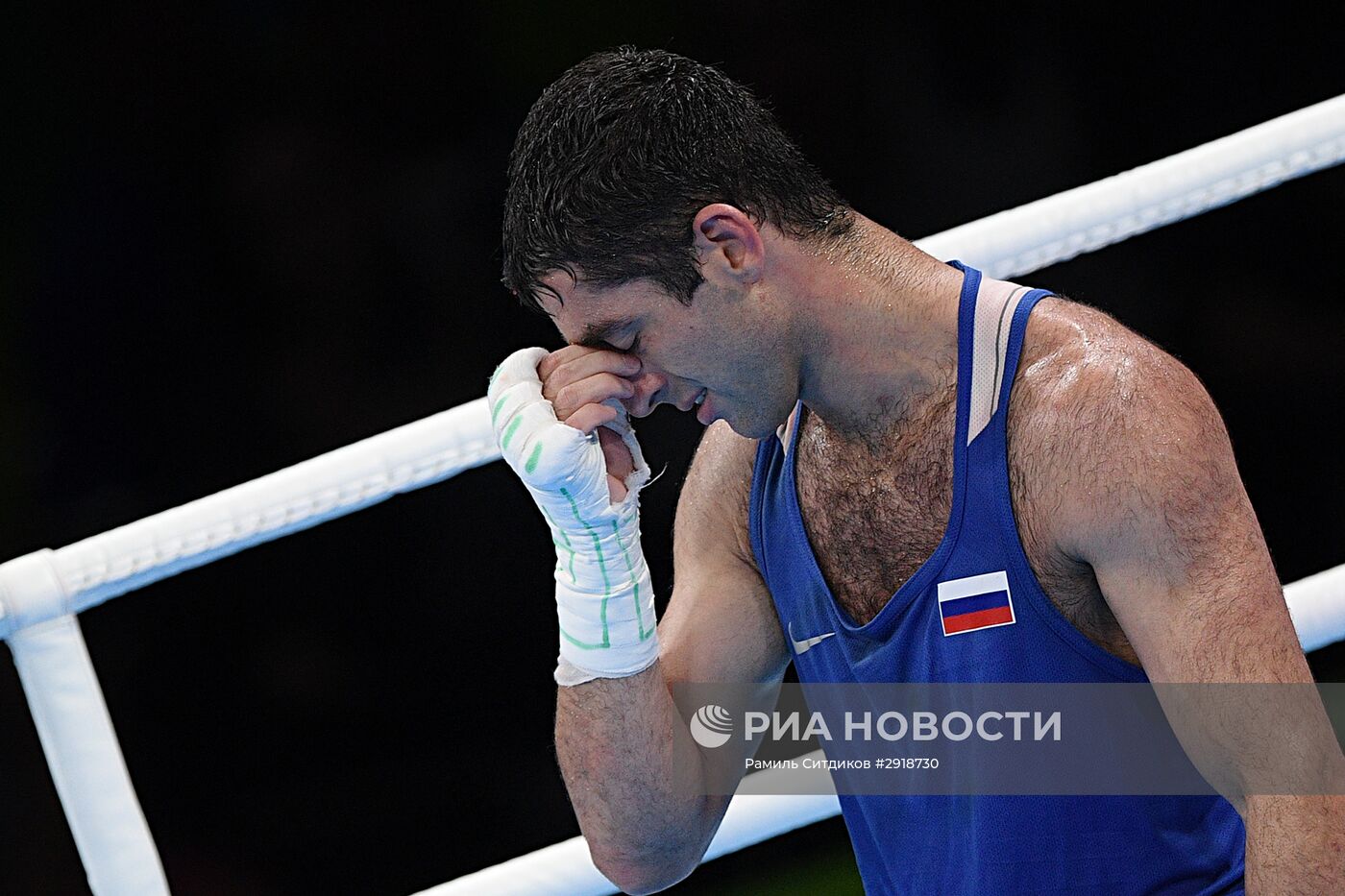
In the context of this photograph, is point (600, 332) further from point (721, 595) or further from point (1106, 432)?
point (1106, 432)

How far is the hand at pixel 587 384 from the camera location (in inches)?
49.4

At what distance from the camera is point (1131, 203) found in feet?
4.85

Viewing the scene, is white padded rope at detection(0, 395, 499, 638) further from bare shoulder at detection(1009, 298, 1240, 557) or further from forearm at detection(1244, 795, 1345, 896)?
forearm at detection(1244, 795, 1345, 896)

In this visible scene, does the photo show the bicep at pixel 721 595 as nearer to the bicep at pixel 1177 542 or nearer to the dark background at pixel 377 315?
the bicep at pixel 1177 542

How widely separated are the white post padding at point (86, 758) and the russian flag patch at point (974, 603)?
82 cm

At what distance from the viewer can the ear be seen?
1.22 metres

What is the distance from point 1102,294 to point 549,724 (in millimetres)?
1308

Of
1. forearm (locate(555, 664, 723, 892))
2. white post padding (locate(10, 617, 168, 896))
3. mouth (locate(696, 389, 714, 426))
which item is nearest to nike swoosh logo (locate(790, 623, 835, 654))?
forearm (locate(555, 664, 723, 892))

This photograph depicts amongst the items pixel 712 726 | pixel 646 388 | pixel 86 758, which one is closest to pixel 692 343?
pixel 646 388

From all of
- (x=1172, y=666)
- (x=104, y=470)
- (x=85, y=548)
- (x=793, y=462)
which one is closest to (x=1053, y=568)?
→ (x=1172, y=666)

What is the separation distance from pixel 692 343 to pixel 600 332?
8 cm

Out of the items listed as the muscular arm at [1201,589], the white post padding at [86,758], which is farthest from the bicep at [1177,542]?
the white post padding at [86,758]

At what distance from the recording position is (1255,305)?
2.77 metres

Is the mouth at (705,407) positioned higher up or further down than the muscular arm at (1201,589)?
higher up
